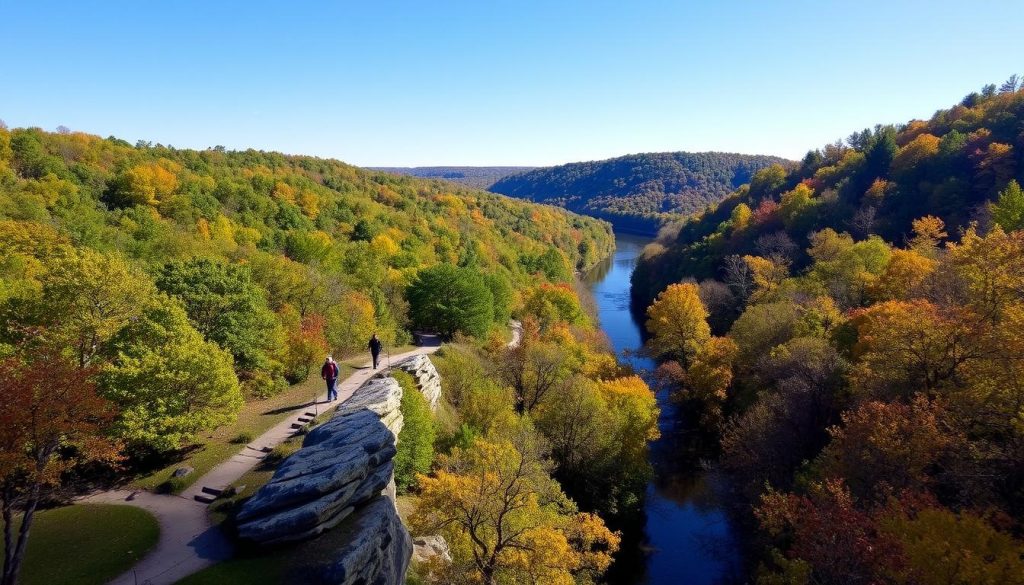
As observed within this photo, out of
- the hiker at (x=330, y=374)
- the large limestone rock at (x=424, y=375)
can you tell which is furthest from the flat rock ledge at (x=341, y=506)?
the large limestone rock at (x=424, y=375)

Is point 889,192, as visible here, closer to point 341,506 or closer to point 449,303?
point 449,303

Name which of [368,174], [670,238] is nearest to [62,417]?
[670,238]

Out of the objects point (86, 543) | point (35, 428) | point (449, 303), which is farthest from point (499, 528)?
point (449, 303)

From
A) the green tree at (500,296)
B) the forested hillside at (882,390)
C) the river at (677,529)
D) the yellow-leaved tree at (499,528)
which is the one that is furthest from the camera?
the green tree at (500,296)

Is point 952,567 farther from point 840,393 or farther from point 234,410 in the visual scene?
point 234,410

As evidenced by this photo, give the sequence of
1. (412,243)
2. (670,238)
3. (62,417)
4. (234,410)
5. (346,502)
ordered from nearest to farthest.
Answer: (62,417), (346,502), (234,410), (412,243), (670,238)

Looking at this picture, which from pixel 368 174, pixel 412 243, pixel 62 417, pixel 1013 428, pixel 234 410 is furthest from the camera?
pixel 368 174

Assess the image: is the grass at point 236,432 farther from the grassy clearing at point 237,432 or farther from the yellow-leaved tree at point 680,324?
the yellow-leaved tree at point 680,324
